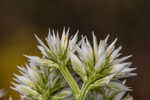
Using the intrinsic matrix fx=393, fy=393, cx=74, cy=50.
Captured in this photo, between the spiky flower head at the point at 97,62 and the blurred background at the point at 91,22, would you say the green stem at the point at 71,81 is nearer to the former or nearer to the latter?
the spiky flower head at the point at 97,62

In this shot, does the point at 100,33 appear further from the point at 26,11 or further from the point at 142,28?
the point at 26,11

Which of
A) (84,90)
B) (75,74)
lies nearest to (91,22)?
(75,74)

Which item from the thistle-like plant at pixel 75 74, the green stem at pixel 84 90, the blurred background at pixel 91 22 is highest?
the blurred background at pixel 91 22

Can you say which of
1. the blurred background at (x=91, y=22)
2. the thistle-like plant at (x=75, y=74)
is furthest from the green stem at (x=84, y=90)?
the blurred background at (x=91, y=22)

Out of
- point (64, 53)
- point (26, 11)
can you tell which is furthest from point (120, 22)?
point (64, 53)

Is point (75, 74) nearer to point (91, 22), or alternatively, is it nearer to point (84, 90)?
point (84, 90)

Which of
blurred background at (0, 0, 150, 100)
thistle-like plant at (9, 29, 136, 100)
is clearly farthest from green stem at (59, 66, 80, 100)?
blurred background at (0, 0, 150, 100)
